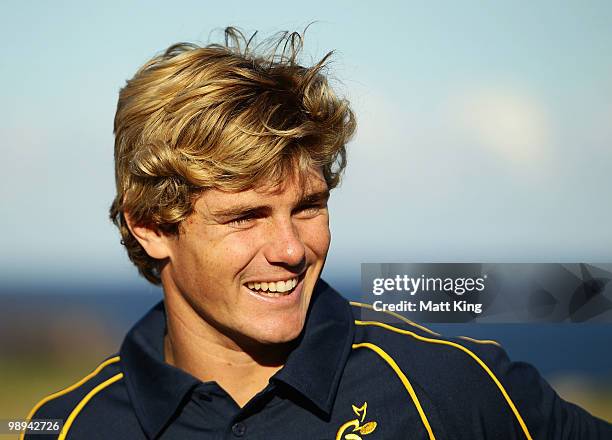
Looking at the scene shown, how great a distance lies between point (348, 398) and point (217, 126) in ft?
2.10

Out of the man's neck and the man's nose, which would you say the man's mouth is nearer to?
the man's nose

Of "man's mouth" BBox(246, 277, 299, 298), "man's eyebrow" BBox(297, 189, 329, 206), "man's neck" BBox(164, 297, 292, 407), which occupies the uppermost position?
"man's eyebrow" BBox(297, 189, 329, 206)

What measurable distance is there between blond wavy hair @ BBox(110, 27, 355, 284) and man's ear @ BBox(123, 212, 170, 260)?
→ 0.02 m

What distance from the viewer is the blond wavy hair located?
1627 mm

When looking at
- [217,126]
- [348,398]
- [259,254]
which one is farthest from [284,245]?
[348,398]

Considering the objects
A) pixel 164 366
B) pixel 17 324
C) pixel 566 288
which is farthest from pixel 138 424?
pixel 17 324

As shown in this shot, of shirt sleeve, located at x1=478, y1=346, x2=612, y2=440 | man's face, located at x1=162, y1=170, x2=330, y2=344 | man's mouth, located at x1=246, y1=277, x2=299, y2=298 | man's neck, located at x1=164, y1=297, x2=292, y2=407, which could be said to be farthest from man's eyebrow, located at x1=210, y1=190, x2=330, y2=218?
shirt sleeve, located at x1=478, y1=346, x2=612, y2=440

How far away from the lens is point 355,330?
6.19 feet

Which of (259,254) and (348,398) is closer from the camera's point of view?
(259,254)

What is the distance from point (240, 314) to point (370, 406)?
0.34 meters

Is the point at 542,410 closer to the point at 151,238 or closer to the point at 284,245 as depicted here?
the point at 284,245

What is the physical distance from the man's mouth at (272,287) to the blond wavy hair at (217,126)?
8.0 inches

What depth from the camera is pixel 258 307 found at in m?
1.66

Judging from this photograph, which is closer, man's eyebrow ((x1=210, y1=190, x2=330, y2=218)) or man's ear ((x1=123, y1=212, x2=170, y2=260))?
man's eyebrow ((x1=210, y1=190, x2=330, y2=218))
